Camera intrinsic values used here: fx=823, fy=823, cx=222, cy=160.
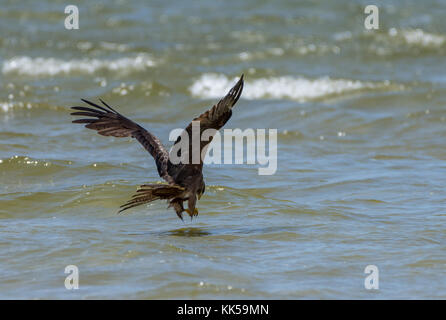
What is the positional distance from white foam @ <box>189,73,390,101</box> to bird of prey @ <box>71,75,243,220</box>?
5509 mm

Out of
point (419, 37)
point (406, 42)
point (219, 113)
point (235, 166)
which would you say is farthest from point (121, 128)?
point (419, 37)

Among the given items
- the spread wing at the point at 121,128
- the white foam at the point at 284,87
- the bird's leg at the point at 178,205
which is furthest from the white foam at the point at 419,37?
the bird's leg at the point at 178,205

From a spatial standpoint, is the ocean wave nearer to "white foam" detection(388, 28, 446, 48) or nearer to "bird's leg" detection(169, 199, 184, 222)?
"white foam" detection(388, 28, 446, 48)

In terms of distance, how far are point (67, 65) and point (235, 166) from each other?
655 cm

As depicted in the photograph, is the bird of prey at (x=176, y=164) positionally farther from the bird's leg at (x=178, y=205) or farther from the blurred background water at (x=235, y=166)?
the blurred background water at (x=235, y=166)

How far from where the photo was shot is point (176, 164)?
6406 millimetres

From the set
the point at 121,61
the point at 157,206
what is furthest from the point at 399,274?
the point at 121,61

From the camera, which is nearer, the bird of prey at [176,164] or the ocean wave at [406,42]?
the bird of prey at [176,164]

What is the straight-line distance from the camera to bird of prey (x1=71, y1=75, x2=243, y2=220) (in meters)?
5.91

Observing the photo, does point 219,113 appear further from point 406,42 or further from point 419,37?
point 419,37

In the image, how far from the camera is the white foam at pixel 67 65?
558 inches

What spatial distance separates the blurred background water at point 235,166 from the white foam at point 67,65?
52 mm

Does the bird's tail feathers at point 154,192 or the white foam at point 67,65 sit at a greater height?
the white foam at point 67,65

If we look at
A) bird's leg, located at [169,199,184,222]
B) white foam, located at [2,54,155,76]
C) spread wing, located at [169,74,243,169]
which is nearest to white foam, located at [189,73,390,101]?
white foam, located at [2,54,155,76]
